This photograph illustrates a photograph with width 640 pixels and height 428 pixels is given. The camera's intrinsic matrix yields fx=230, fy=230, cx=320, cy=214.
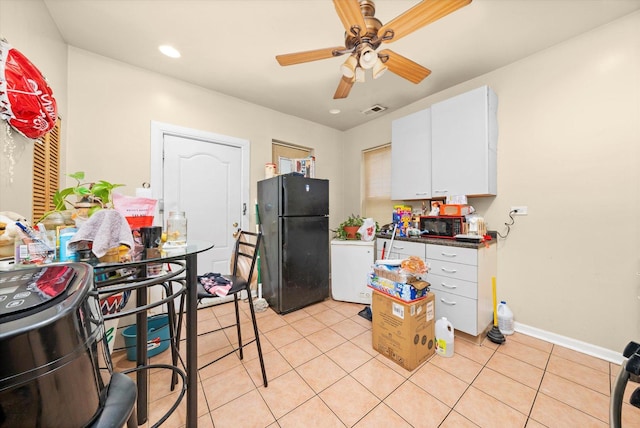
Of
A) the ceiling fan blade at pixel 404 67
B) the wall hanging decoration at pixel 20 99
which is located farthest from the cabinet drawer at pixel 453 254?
the wall hanging decoration at pixel 20 99

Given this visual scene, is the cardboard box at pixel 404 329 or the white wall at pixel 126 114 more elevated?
the white wall at pixel 126 114

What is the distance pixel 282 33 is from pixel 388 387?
8.85ft

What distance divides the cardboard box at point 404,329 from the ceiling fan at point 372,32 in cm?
169

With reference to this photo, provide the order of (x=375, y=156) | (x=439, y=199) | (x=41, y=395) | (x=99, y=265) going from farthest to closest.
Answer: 1. (x=375, y=156)
2. (x=439, y=199)
3. (x=99, y=265)
4. (x=41, y=395)

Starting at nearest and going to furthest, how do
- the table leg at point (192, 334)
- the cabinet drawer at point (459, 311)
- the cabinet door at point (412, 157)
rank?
1. the table leg at point (192, 334)
2. the cabinet drawer at point (459, 311)
3. the cabinet door at point (412, 157)

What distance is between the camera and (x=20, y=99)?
113cm

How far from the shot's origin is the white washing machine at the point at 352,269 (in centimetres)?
272

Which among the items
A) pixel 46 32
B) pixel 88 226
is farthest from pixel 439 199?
pixel 46 32

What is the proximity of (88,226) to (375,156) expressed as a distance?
3.40 m

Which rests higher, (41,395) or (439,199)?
(439,199)

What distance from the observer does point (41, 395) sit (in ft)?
0.96

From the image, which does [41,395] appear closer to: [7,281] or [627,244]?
[7,281]

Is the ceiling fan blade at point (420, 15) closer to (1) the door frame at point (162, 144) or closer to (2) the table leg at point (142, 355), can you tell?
(2) the table leg at point (142, 355)

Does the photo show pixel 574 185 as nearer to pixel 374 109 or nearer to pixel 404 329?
pixel 404 329
